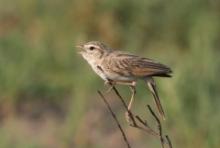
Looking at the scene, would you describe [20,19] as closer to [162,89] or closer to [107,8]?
[107,8]

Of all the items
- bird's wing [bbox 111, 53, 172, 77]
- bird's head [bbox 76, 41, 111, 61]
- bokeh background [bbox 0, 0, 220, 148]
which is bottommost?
bird's wing [bbox 111, 53, 172, 77]

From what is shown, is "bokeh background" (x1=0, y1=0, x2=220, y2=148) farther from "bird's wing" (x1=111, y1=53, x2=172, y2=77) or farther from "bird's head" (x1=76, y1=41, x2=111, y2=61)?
"bird's wing" (x1=111, y1=53, x2=172, y2=77)

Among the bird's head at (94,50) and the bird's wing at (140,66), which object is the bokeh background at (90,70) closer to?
the bird's head at (94,50)

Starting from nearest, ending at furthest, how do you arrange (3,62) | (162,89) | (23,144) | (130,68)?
(130,68) < (162,89) < (23,144) < (3,62)

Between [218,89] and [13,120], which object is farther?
[13,120]

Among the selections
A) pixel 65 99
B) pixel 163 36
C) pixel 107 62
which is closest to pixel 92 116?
pixel 65 99

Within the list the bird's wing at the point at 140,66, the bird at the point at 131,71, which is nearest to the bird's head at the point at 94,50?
the bird at the point at 131,71

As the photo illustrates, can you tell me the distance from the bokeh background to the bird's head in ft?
9.59

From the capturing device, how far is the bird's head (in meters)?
7.53

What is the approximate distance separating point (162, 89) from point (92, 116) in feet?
8.01

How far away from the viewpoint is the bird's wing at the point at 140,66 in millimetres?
7047

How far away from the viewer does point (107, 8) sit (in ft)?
53.5

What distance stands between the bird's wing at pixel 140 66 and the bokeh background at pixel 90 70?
3.27 m

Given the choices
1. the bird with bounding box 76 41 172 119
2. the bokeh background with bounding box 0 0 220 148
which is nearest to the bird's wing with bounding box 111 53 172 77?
the bird with bounding box 76 41 172 119
